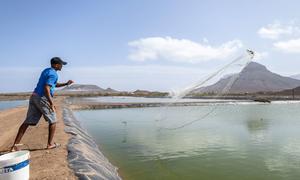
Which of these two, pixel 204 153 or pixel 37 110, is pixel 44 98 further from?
pixel 204 153

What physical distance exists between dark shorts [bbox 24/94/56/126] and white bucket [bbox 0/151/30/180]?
6.93 feet

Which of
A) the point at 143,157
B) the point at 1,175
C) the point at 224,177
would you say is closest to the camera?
the point at 1,175

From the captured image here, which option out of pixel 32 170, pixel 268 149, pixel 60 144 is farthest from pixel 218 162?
pixel 32 170

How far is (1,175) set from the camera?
4.77 m

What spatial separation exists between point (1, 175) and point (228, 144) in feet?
35.1

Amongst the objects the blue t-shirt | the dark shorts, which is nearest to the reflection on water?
the dark shorts

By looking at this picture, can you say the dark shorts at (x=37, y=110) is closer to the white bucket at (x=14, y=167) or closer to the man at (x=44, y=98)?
the man at (x=44, y=98)

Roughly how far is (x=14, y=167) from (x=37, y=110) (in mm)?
2579

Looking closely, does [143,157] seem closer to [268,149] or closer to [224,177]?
[224,177]

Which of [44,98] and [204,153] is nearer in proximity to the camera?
[44,98]

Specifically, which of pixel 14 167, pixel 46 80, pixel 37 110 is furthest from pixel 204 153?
pixel 14 167

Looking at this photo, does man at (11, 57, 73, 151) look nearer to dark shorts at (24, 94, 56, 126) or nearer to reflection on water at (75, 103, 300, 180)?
dark shorts at (24, 94, 56, 126)

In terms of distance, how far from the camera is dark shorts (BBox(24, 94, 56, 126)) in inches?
282

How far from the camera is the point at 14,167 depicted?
4891 mm
